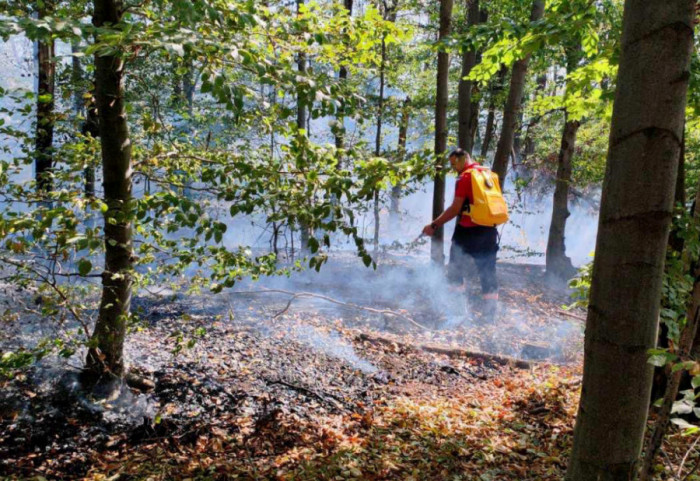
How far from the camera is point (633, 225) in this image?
4.50 feet

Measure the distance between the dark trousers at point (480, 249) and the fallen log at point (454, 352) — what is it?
Answer: 169 centimetres

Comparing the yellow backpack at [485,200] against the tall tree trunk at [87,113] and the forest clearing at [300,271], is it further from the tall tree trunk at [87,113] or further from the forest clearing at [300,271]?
the tall tree trunk at [87,113]

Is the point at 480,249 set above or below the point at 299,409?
above

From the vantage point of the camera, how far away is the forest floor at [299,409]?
11.3 feet

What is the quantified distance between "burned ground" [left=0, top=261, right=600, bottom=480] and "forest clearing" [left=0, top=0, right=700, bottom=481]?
0.03m

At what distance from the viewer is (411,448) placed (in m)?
3.88

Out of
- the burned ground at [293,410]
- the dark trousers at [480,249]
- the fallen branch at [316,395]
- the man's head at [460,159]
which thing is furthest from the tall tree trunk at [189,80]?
the dark trousers at [480,249]

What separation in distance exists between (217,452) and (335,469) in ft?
3.08

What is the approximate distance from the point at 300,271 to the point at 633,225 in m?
3.65

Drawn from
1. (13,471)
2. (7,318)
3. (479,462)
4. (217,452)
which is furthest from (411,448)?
(7,318)

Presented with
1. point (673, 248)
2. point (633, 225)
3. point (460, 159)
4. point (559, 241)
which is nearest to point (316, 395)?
point (673, 248)

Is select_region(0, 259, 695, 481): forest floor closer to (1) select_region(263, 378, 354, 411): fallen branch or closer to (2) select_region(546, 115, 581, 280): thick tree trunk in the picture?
(1) select_region(263, 378, 354, 411): fallen branch

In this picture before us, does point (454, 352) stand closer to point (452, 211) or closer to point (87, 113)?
point (452, 211)

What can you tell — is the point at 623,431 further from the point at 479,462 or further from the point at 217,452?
the point at 217,452
